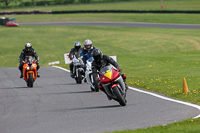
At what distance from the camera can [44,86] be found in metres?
17.8

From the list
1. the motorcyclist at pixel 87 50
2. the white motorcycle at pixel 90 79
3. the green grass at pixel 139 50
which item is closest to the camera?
the white motorcycle at pixel 90 79

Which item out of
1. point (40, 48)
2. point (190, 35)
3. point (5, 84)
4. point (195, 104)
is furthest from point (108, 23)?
point (195, 104)

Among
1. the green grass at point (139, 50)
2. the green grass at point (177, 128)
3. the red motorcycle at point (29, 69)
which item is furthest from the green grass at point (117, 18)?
the green grass at point (177, 128)

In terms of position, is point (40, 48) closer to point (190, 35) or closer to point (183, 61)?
point (190, 35)

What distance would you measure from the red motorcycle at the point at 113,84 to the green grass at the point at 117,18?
160 ft

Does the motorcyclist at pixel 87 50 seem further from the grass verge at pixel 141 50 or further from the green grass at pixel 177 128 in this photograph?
the green grass at pixel 177 128

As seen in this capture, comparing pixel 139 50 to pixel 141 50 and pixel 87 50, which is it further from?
pixel 87 50

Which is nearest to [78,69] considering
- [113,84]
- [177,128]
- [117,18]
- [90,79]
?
[90,79]

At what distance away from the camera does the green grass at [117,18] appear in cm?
6175

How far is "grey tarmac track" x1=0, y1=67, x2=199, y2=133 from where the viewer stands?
8.91 metres

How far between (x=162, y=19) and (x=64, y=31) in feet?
55.6

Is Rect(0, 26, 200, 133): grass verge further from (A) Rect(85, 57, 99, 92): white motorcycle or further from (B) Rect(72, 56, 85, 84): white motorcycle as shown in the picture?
(B) Rect(72, 56, 85, 84): white motorcycle

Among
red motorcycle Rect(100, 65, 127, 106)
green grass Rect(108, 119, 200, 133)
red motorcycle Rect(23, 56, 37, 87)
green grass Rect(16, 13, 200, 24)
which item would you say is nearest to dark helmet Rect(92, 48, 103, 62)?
red motorcycle Rect(100, 65, 127, 106)

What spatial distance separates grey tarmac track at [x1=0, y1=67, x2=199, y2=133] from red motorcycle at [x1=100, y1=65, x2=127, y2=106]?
11.9 inches
